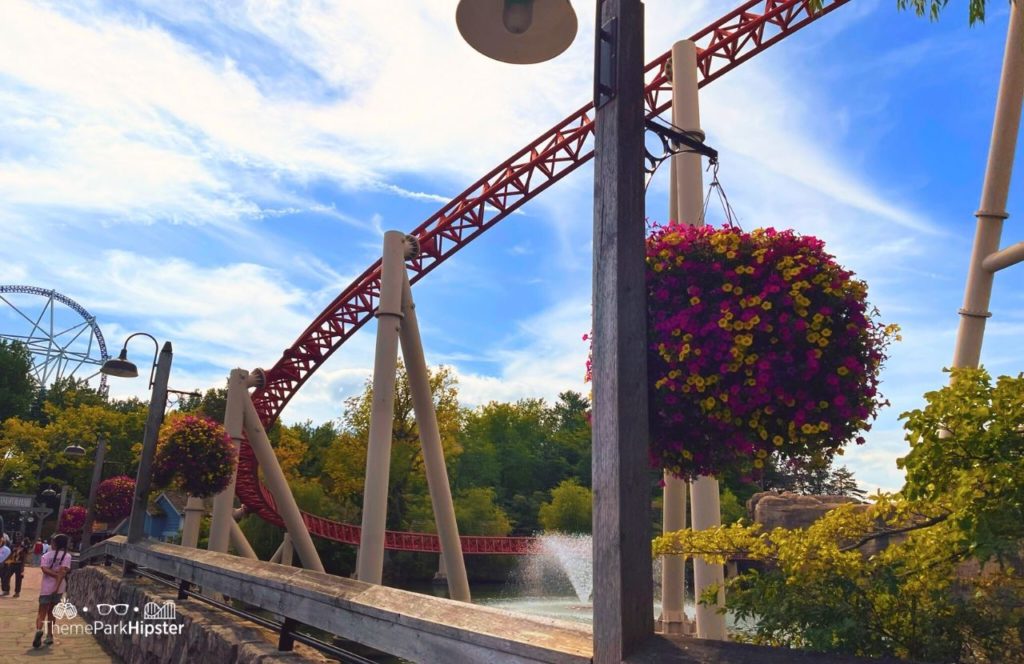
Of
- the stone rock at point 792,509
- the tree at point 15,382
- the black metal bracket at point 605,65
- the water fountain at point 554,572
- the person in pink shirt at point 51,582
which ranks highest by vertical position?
the tree at point 15,382

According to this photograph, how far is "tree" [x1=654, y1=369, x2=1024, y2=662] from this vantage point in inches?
102

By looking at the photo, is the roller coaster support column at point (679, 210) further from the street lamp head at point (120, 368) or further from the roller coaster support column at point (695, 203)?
the street lamp head at point (120, 368)

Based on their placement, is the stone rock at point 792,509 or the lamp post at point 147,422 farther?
the stone rock at point 792,509

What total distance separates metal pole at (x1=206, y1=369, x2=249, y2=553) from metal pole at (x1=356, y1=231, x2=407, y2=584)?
4179mm

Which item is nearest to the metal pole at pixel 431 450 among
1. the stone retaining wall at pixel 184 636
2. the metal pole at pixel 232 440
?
the metal pole at pixel 232 440

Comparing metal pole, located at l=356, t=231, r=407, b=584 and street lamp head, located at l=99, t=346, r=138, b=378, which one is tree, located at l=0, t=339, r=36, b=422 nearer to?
street lamp head, located at l=99, t=346, r=138, b=378

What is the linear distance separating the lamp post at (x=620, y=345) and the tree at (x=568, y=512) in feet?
124

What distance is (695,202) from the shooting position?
7637 millimetres

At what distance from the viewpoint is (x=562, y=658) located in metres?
2.28

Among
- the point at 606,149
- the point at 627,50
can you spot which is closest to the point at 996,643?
the point at 606,149

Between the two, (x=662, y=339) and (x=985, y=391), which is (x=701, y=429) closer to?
(x=662, y=339)

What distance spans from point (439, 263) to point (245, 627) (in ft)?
40.9

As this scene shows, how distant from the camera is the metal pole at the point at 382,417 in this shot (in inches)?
422

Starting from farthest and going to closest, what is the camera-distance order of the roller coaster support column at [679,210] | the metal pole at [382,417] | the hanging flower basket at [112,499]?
the hanging flower basket at [112,499] → the metal pole at [382,417] → the roller coaster support column at [679,210]
